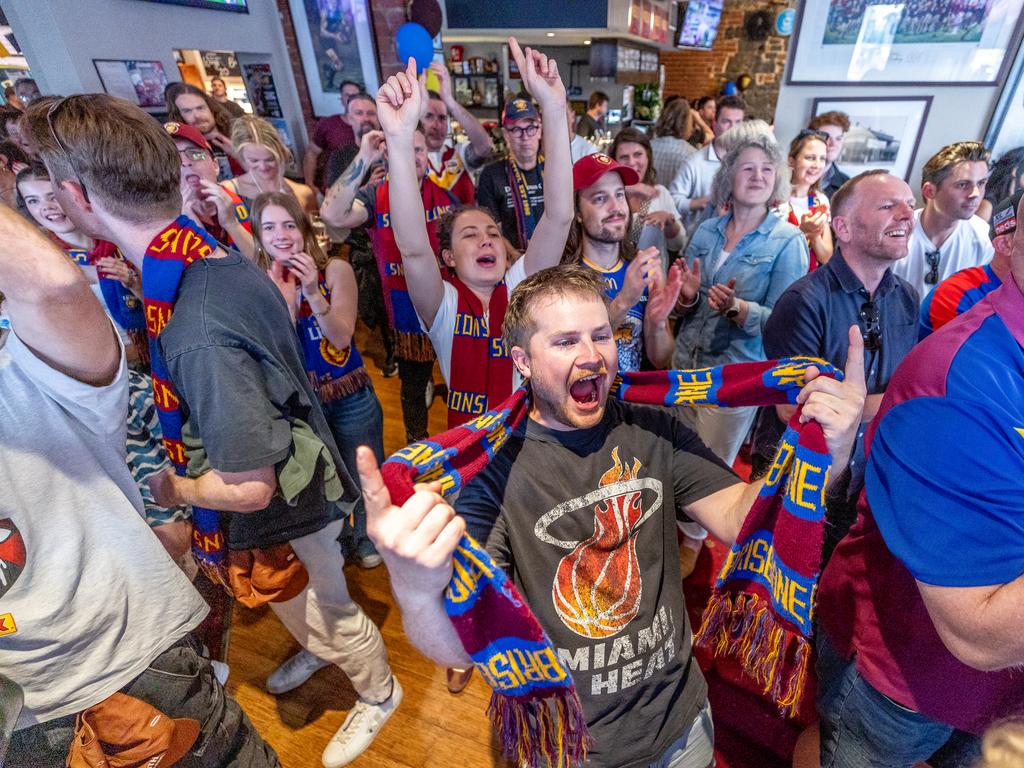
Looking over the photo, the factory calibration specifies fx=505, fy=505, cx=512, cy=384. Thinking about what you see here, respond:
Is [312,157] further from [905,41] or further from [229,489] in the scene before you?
[905,41]

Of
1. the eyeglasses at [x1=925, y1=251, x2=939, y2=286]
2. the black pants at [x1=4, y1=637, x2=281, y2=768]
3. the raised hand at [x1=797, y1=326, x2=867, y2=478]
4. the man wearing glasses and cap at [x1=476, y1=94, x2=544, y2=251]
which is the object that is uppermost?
the man wearing glasses and cap at [x1=476, y1=94, x2=544, y2=251]

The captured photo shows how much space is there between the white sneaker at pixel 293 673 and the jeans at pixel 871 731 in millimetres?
1772

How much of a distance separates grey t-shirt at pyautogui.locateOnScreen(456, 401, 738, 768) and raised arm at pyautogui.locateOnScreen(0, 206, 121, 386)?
800 millimetres

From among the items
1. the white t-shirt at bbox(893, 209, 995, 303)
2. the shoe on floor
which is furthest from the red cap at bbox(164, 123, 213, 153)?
the white t-shirt at bbox(893, 209, 995, 303)

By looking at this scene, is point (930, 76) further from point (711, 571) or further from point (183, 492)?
point (183, 492)

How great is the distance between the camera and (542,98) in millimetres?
1662

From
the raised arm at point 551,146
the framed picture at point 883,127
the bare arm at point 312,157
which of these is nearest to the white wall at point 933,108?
the framed picture at point 883,127

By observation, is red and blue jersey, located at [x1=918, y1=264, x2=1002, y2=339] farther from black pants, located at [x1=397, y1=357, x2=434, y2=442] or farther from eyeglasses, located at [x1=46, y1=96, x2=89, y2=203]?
eyeglasses, located at [x1=46, y1=96, x2=89, y2=203]

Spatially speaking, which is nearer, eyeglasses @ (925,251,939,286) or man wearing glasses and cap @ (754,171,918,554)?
man wearing glasses and cap @ (754,171,918,554)

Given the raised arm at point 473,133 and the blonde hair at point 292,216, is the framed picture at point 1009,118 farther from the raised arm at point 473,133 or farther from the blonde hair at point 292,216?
the blonde hair at point 292,216

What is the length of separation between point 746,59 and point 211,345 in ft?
34.5

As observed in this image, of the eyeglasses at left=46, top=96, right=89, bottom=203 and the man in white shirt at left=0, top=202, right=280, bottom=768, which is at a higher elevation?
the eyeglasses at left=46, top=96, right=89, bottom=203

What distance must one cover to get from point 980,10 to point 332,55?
17.9ft

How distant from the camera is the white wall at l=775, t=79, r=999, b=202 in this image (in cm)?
353
